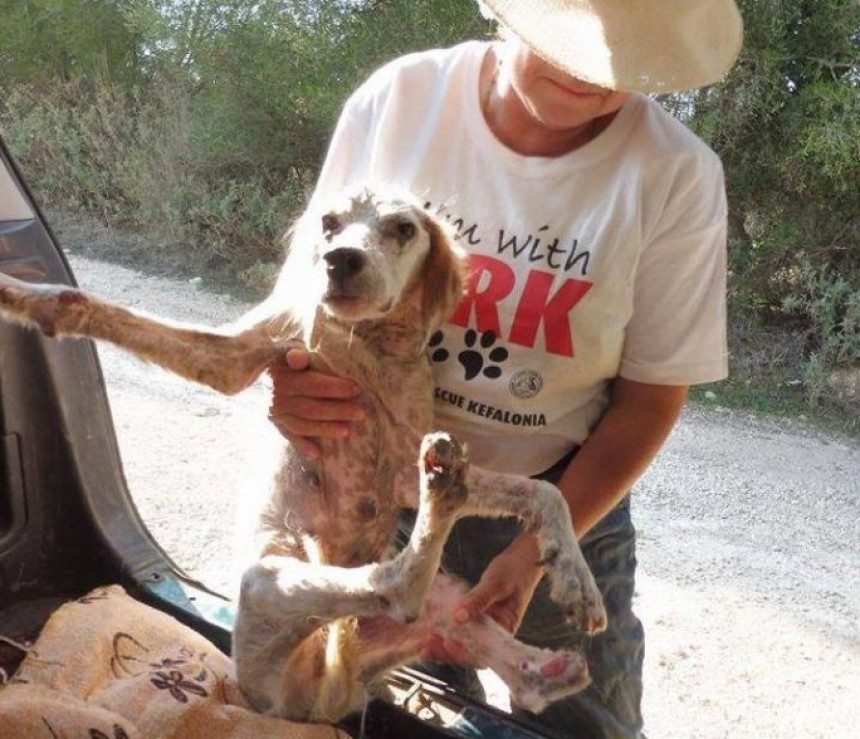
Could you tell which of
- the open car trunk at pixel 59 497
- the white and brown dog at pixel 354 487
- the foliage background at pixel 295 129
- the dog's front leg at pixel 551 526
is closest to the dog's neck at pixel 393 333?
the white and brown dog at pixel 354 487

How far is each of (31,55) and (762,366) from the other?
4.96 metres

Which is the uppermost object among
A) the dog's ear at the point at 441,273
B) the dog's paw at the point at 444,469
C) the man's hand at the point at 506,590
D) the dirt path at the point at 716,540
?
the dog's ear at the point at 441,273

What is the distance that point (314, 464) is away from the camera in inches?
78.7

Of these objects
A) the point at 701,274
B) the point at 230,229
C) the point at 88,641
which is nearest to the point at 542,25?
the point at 701,274

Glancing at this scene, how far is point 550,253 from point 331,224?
0.38 m

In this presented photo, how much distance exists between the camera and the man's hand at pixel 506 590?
183cm

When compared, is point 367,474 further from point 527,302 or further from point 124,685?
point 124,685

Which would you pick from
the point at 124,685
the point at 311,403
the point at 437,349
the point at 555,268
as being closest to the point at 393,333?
the point at 437,349

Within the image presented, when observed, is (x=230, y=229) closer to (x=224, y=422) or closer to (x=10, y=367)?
(x=224, y=422)

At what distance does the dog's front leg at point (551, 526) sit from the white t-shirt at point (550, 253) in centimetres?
15

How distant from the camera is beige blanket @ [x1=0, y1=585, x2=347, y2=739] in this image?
1.84 metres

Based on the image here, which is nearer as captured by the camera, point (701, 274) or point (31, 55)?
point (701, 274)

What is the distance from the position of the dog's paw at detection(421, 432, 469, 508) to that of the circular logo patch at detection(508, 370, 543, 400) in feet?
1.08

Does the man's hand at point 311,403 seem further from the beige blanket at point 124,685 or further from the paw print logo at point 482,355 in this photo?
the beige blanket at point 124,685
